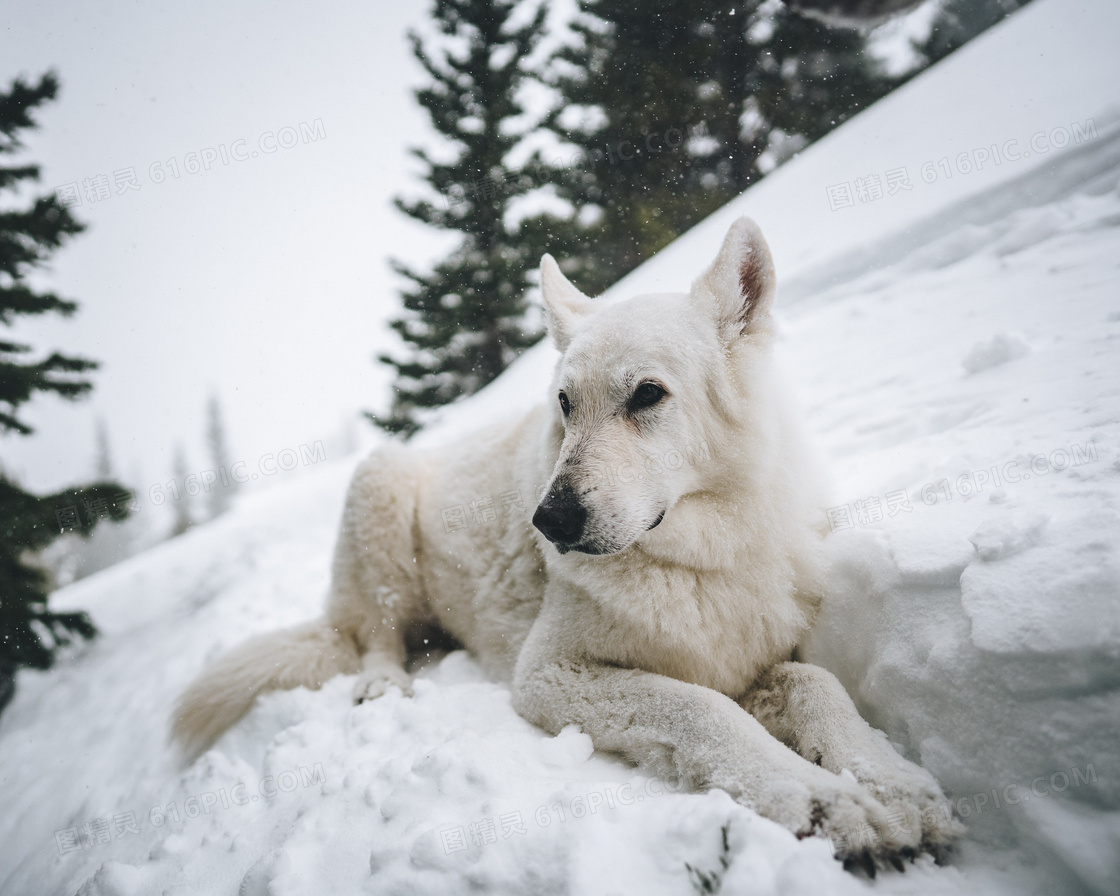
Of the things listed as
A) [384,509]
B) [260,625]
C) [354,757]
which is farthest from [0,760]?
[354,757]

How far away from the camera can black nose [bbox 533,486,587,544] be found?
1.94m

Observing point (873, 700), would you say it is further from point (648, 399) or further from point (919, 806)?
point (648, 399)

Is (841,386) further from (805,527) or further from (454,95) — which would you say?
(454,95)

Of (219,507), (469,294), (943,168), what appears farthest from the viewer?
(219,507)

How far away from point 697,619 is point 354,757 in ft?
5.24

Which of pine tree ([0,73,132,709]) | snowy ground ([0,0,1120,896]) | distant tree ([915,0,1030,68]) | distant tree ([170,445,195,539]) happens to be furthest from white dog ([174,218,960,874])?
distant tree ([915,0,1030,68])

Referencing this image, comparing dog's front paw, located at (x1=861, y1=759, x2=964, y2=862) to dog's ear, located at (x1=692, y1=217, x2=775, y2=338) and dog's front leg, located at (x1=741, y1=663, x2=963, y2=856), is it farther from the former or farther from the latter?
dog's ear, located at (x1=692, y1=217, x2=775, y2=338)

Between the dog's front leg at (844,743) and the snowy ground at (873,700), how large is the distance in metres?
0.08

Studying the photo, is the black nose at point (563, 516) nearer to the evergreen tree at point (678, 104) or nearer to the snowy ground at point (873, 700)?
the snowy ground at point (873, 700)

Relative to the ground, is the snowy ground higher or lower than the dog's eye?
lower

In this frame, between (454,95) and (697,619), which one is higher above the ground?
(454,95)

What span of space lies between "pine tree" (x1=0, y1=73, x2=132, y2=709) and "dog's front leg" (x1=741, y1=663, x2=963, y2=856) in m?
7.67

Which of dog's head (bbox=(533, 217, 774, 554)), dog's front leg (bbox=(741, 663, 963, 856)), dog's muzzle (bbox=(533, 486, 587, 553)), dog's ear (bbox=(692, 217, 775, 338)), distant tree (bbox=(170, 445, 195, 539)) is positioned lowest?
distant tree (bbox=(170, 445, 195, 539))

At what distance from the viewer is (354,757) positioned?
7.50ft
